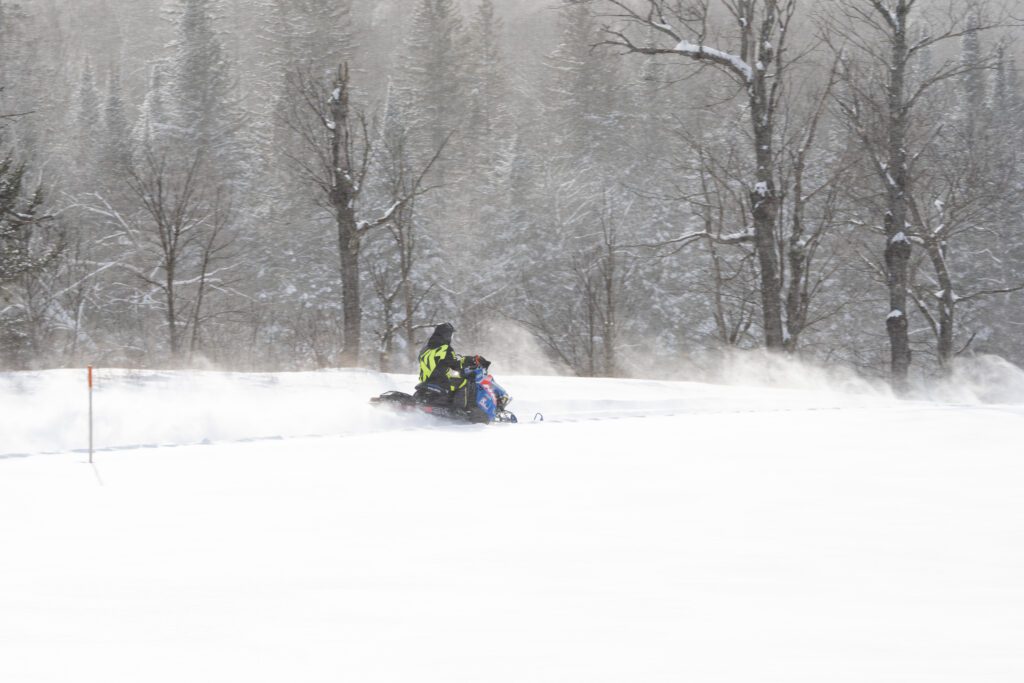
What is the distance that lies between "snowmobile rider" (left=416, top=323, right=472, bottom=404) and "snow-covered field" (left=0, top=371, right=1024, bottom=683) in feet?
5.21

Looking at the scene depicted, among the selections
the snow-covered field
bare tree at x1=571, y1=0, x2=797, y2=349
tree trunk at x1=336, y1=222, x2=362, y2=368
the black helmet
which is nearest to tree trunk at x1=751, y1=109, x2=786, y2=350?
bare tree at x1=571, y1=0, x2=797, y2=349

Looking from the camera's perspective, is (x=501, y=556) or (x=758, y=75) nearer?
(x=501, y=556)

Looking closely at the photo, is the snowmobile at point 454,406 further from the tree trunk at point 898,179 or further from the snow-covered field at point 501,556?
the tree trunk at point 898,179

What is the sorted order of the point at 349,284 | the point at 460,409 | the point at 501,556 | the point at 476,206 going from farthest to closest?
the point at 476,206 < the point at 349,284 < the point at 460,409 < the point at 501,556

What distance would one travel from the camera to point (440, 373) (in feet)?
43.3

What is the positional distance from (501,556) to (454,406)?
751 cm

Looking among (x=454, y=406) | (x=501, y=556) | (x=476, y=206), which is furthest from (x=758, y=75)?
(x=476, y=206)

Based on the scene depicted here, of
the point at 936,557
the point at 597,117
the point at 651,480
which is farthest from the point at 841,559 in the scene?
the point at 597,117

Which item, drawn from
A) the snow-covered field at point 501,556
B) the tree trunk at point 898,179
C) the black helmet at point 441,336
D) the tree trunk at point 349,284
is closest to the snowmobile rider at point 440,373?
the black helmet at point 441,336

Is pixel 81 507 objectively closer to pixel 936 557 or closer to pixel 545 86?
pixel 936 557

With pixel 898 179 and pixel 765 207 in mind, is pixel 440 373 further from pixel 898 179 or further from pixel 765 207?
pixel 898 179

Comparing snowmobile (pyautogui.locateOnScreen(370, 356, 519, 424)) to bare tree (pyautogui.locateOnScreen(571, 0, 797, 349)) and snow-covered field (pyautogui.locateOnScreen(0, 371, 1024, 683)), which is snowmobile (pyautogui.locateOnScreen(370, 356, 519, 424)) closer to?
snow-covered field (pyautogui.locateOnScreen(0, 371, 1024, 683))

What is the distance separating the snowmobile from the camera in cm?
1310

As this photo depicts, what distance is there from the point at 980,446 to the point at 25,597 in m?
9.75
